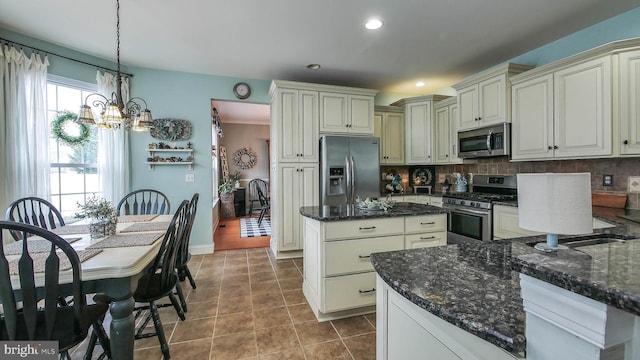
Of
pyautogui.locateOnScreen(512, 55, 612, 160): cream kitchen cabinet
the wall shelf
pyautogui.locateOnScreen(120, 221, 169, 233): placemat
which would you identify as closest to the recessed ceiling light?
pyautogui.locateOnScreen(512, 55, 612, 160): cream kitchen cabinet

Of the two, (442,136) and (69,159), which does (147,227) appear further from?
(442,136)

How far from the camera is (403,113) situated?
444cm

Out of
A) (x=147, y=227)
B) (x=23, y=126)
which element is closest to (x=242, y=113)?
(x=23, y=126)

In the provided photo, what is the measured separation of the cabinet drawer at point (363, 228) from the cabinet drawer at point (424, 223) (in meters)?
0.07

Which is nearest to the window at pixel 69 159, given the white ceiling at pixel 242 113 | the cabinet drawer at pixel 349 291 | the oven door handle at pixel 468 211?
the white ceiling at pixel 242 113

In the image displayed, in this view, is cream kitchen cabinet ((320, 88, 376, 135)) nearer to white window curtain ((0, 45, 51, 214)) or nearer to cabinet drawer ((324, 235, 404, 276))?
cabinet drawer ((324, 235, 404, 276))

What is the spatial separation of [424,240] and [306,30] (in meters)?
2.33

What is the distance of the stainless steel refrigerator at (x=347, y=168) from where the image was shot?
3.66 meters

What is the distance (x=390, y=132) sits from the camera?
14.4ft

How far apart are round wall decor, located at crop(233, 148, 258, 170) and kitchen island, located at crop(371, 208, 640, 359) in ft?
24.0

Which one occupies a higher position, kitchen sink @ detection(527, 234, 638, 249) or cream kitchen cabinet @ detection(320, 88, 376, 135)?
cream kitchen cabinet @ detection(320, 88, 376, 135)

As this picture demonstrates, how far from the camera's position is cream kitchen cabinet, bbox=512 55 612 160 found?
7.39 ft

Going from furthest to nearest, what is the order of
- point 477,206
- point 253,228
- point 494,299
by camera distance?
point 253,228 < point 477,206 < point 494,299

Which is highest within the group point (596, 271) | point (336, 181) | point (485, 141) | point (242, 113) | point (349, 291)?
point (242, 113)
